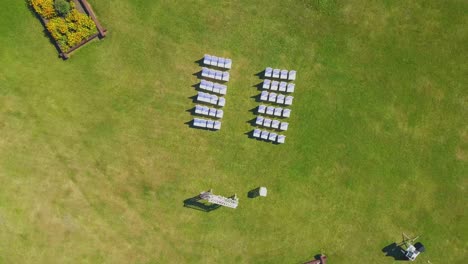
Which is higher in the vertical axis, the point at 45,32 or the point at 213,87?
the point at 45,32

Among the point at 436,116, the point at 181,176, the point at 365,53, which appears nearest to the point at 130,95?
the point at 181,176

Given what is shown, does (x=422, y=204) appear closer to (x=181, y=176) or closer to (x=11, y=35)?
(x=181, y=176)

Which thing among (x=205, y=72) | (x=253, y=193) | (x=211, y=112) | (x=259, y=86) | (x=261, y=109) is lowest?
(x=253, y=193)

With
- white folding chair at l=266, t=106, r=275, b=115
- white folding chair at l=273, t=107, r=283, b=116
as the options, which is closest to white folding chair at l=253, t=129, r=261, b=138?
white folding chair at l=266, t=106, r=275, b=115

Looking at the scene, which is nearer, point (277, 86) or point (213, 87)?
point (213, 87)

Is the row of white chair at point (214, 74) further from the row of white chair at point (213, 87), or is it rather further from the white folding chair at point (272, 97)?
the white folding chair at point (272, 97)

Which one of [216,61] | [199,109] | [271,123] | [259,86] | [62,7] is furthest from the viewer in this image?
[259,86]

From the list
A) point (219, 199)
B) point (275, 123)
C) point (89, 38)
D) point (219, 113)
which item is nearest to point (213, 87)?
point (219, 113)

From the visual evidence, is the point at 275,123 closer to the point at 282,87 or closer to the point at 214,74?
the point at 282,87
